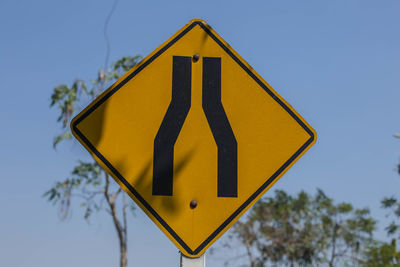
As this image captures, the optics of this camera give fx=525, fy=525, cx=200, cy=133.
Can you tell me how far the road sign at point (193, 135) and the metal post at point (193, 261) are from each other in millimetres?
29

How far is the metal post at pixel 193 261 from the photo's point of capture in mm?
2518

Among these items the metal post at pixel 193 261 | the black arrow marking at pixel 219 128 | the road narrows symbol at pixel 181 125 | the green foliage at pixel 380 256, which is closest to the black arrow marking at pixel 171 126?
the road narrows symbol at pixel 181 125

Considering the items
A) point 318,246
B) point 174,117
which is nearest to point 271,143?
point 174,117

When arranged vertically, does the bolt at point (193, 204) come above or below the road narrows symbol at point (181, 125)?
below

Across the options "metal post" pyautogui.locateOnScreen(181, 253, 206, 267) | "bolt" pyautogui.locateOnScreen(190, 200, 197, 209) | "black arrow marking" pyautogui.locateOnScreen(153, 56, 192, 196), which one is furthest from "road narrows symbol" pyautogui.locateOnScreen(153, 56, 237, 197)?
"metal post" pyautogui.locateOnScreen(181, 253, 206, 267)

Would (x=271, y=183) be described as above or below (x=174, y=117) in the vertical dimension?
below

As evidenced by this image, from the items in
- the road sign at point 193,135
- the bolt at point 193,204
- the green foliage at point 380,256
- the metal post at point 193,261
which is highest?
the road sign at point 193,135

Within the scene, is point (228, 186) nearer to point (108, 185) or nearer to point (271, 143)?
point (271, 143)

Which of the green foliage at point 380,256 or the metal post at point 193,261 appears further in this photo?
the green foliage at point 380,256

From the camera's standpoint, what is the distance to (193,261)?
2520 mm

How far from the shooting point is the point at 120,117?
108 inches

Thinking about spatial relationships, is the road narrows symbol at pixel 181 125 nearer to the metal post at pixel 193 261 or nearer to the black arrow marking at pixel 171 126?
the black arrow marking at pixel 171 126

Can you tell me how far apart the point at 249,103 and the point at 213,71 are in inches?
10.5

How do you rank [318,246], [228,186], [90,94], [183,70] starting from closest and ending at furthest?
[228,186]
[183,70]
[90,94]
[318,246]
